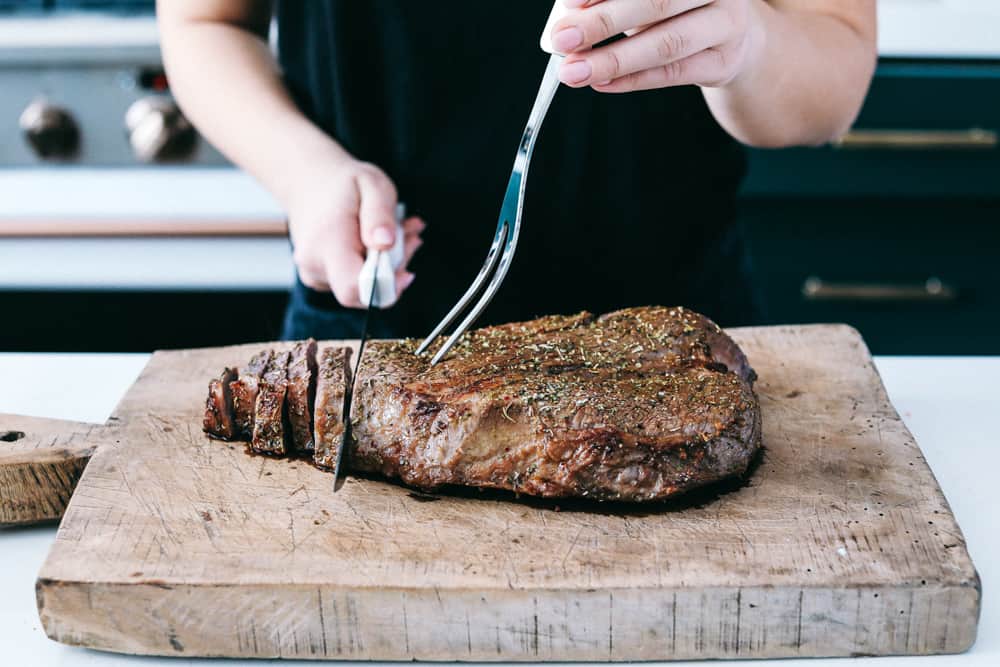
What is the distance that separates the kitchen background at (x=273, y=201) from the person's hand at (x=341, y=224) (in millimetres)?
1468

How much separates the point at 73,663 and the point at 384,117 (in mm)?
1304

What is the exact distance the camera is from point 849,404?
1.75 meters

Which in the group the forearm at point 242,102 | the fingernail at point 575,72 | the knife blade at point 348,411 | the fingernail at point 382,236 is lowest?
the knife blade at point 348,411

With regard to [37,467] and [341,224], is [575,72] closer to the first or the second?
[341,224]

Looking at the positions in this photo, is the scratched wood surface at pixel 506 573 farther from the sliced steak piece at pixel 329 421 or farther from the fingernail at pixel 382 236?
the fingernail at pixel 382 236

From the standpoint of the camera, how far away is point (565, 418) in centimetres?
150

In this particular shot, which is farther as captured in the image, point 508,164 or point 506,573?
point 508,164

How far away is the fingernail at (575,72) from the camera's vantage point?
4.61 ft

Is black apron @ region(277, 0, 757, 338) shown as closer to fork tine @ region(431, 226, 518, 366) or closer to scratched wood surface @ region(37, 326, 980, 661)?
fork tine @ region(431, 226, 518, 366)

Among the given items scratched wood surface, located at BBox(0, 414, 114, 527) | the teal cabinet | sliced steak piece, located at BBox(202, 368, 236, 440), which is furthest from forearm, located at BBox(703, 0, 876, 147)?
the teal cabinet

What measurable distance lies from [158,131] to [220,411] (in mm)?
1978

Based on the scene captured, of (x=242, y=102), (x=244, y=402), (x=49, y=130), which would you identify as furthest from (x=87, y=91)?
(x=244, y=402)

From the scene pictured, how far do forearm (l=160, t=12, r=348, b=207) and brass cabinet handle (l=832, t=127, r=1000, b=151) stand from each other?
1.84 metres

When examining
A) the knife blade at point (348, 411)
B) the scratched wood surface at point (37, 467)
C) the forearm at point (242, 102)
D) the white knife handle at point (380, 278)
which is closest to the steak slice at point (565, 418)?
the knife blade at point (348, 411)
